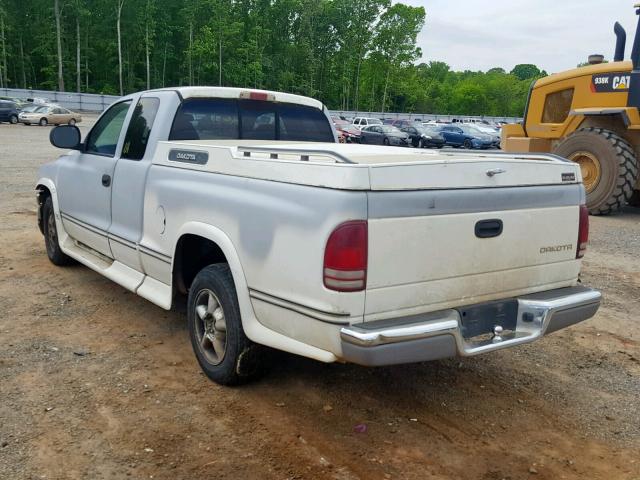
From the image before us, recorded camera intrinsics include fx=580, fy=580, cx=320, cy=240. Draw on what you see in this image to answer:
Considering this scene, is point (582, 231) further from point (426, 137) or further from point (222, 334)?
point (426, 137)

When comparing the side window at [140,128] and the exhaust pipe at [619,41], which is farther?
the exhaust pipe at [619,41]

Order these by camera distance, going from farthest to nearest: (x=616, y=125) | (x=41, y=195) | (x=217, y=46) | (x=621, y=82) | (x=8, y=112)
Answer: (x=217, y=46) < (x=8, y=112) < (x=616, y=125) < (x=621, y=82) < (x=41, y=195)

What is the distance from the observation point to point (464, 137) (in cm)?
3438

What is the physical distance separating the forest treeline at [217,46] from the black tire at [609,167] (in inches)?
2462

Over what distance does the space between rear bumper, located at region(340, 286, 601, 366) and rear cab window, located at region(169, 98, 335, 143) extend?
259 cm

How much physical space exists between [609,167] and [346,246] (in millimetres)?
9372

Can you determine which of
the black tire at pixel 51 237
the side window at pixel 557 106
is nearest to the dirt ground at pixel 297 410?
the black tire at pixel 51 237

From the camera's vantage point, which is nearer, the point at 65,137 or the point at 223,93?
the point at 223,93

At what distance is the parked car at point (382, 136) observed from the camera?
3431 centimetres

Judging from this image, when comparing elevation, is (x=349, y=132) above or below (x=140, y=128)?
above

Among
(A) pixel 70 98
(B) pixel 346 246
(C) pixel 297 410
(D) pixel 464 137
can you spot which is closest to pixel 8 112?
(A) pixel 70 98

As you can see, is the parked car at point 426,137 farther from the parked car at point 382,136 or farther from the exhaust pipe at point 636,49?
the exhaust pipe at point 636,49

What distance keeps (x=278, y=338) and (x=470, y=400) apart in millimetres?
1441

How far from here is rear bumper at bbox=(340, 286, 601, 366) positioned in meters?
2.84
